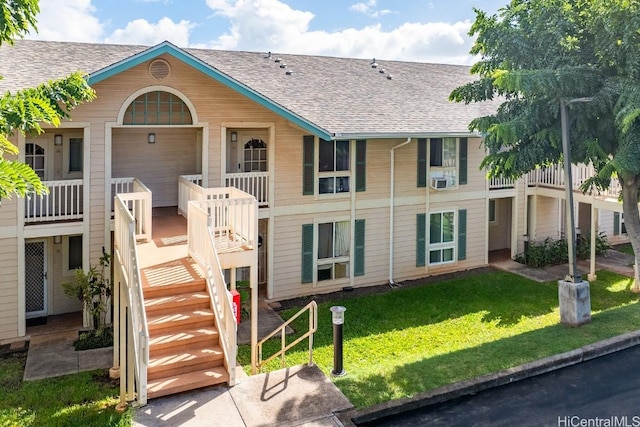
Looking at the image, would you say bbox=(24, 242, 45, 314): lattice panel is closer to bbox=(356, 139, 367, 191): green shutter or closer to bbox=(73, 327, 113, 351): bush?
bbox=(73, 327, 113, 351): bush

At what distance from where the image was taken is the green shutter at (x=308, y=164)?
48.1ft

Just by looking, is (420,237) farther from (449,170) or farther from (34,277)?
(34,277)

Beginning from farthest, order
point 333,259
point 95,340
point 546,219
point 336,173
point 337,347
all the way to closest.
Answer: point 546,219 → point 333,259 → point 336,173 → point 95,340 → point 337,347

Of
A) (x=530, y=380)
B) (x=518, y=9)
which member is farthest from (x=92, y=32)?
(x=530, y=380)

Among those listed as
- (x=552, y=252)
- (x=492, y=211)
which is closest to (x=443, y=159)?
(x=492, y=211)

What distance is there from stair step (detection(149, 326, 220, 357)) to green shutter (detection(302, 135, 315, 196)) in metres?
6.94

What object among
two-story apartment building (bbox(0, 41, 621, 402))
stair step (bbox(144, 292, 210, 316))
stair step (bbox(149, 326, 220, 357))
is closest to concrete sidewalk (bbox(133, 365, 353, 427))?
stair step (bbox(149, 326, 220, 357))

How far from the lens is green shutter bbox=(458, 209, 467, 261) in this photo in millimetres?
17188

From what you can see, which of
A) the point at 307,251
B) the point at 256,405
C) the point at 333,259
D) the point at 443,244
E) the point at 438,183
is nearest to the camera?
the point at 256,405

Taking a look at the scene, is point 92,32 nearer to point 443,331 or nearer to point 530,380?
point 443,331

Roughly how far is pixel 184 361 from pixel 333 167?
8.52 metres

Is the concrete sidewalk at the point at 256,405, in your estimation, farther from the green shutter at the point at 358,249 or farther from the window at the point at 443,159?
the window at the point at 443,159

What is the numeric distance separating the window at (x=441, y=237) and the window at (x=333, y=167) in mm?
3345

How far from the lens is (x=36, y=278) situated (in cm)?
1330
